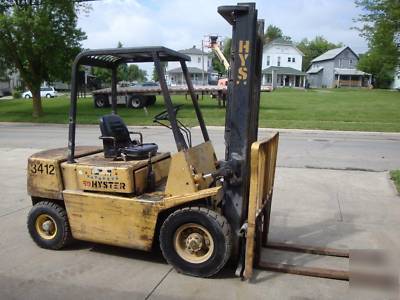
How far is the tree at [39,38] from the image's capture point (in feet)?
77.2

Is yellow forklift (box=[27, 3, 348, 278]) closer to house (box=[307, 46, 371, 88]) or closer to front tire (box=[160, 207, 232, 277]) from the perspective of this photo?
front tire (box=[160, 207, 232, 277])

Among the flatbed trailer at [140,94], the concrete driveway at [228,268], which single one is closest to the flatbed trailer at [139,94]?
the flatbed trailer at [140,94]

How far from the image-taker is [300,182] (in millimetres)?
9258

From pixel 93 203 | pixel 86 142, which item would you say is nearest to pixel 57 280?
pixel 93 203

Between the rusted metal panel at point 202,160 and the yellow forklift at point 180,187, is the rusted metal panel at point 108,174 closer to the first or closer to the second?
the yellow forklift at point 180,187

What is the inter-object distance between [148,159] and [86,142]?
11.4 m

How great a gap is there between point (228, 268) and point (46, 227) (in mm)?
2230

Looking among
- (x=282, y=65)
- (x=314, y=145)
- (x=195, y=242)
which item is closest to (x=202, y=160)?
(x=195, y=242)

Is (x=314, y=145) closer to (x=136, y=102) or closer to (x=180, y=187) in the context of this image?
(x=180, y=187)

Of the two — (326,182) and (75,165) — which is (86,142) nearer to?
(326,182)

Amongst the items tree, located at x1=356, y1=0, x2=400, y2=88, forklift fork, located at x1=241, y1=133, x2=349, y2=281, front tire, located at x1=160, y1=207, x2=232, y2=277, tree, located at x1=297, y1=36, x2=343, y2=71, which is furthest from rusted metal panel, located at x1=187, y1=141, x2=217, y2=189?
tree, located at x1=297, y1=36, x2=343, y2=71

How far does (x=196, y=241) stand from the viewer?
4562 mm

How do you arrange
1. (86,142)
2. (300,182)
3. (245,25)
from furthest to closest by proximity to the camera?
1. (86,142)
2. (300,182)
3. (245,25)

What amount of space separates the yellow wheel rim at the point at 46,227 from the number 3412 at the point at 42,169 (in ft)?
1.72
